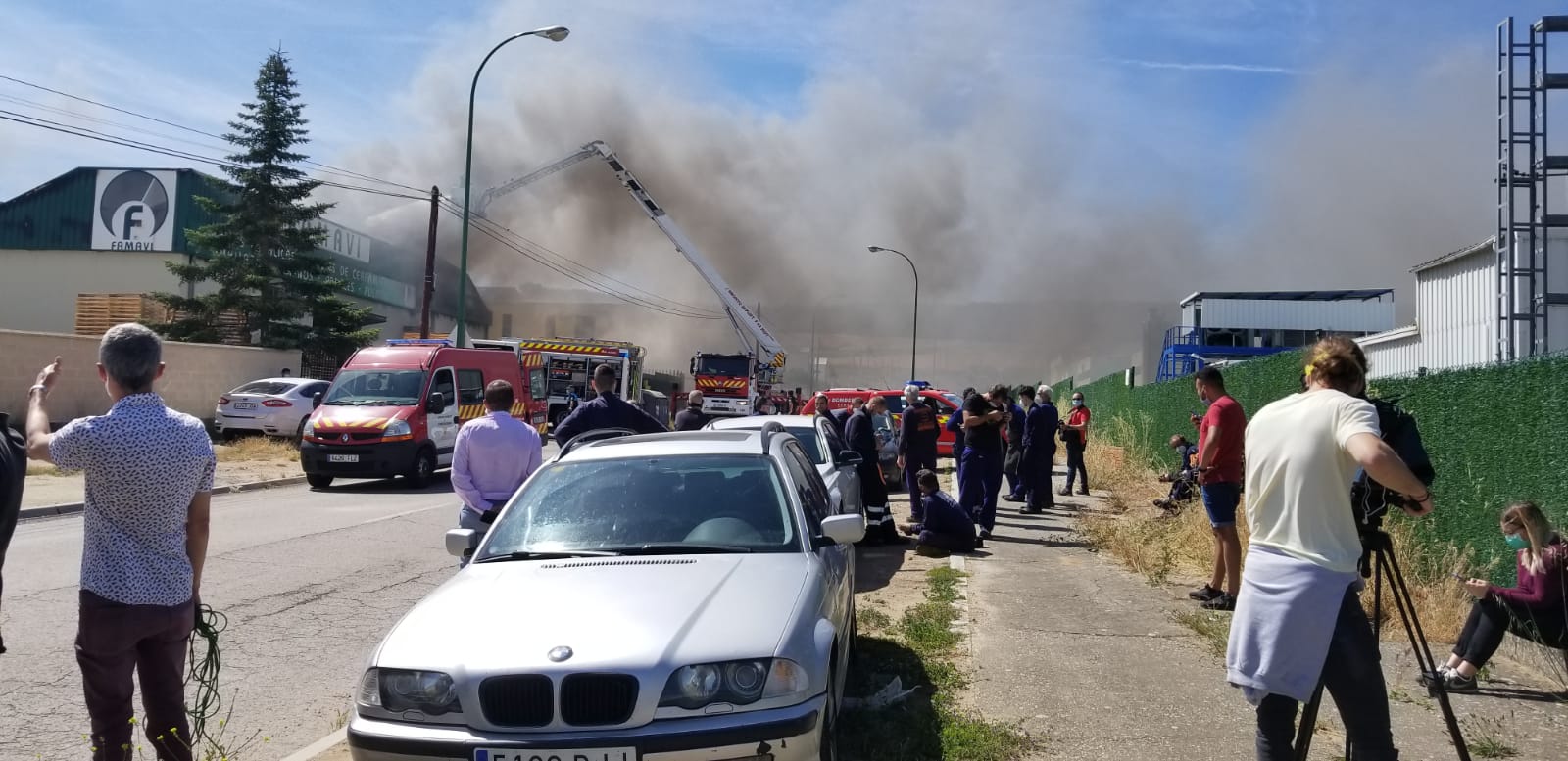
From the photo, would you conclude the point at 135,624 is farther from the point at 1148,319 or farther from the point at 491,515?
the point at 1148,319

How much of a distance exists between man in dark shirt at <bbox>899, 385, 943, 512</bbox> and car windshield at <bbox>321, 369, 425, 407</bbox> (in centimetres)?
722

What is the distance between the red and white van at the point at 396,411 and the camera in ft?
47.4

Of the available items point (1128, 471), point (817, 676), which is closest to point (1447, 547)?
point (817, 676)

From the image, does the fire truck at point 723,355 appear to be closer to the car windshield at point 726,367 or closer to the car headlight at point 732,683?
the car windshield at point 726,367

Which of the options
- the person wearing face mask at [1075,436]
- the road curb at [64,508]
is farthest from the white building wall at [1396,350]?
the road curb at [64,508]

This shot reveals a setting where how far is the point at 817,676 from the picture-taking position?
11.1ft

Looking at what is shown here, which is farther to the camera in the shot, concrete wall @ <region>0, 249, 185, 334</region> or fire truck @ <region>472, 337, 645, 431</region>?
concrete wall @ <region>0, 249, 185, 334</region>

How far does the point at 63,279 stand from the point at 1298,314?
4142 cm

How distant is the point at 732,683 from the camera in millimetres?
3248

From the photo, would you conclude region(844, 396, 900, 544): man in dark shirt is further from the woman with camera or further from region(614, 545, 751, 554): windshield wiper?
the woman with camera

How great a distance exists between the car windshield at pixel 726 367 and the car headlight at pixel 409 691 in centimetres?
2967

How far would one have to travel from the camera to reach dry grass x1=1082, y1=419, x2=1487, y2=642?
5.94 metres

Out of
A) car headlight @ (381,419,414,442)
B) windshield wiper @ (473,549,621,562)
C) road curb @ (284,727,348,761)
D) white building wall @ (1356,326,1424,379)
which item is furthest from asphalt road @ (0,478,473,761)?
white building wall @ (1356,326,1424,379)

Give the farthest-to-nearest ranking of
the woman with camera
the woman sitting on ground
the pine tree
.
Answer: the pine tree, the woman sitting on ground, the woman with camera
